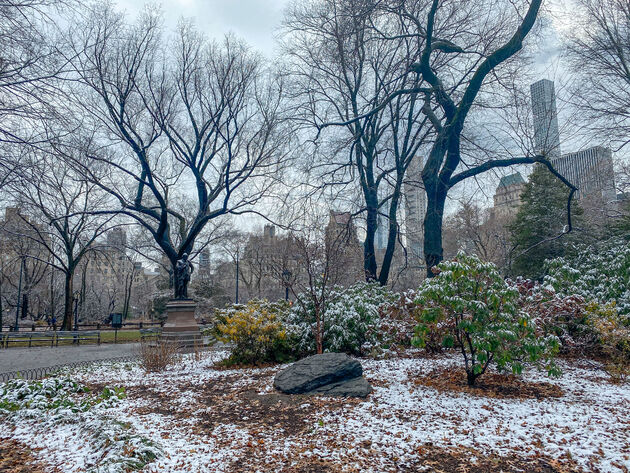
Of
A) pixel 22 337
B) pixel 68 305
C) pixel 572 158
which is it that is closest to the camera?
pixel 572 158

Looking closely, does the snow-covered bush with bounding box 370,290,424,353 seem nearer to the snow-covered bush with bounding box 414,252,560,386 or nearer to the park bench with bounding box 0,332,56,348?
the snow-covered bush with bounding box 414,252,560,386

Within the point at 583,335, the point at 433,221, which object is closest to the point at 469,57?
the point at 433,221

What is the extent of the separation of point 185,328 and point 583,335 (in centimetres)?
1281

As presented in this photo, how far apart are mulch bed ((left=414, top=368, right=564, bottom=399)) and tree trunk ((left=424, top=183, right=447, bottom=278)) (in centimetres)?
445

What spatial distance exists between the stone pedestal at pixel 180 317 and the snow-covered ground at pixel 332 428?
9050mm

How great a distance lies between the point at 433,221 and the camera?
11.0m

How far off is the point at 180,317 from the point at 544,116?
13750 mm

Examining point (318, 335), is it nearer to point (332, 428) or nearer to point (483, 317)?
point (483, 317)

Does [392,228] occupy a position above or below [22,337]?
above

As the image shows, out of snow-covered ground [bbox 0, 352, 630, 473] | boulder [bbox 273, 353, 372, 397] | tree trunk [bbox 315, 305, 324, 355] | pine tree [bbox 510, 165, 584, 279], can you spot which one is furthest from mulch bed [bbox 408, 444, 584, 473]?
pine tree [bbox 510, 165, 584, 279]

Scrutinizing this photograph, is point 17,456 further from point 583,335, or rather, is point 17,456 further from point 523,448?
point 583,335

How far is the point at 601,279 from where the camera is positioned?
31.5ft

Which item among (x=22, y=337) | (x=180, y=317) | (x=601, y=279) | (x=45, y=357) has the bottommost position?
(x=45, y=357)

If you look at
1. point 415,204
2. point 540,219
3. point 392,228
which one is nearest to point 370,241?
point 392,228
